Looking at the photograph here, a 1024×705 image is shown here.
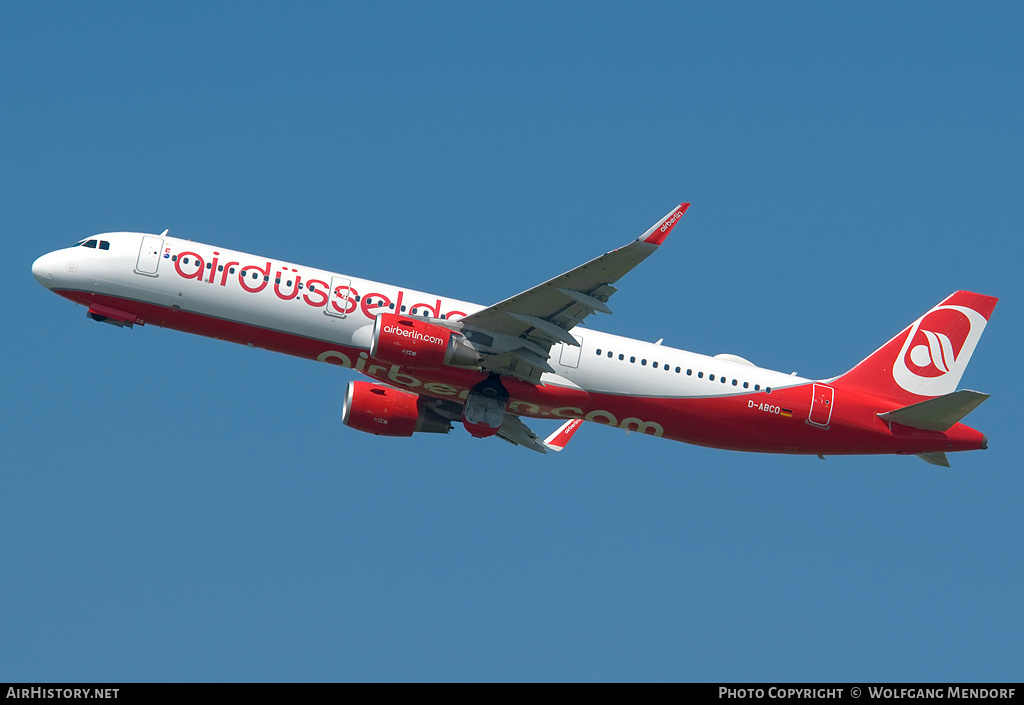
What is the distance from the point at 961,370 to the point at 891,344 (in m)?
3.22

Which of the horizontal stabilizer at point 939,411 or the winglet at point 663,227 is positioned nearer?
the winglet at point 663,227

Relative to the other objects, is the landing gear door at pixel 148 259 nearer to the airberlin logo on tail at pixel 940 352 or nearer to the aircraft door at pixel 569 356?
the aircraft door at pixel 569 356

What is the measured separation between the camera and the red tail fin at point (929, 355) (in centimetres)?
4847

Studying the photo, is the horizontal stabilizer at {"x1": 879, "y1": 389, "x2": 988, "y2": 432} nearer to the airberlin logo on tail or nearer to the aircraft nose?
the airberlin logo on tail

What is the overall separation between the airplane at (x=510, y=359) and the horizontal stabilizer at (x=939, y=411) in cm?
6

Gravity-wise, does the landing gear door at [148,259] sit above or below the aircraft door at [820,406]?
above

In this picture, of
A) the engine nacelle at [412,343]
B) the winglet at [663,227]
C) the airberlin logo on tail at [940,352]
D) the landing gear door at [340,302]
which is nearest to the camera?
the winglet at [663,227]

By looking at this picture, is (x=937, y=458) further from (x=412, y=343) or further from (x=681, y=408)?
(x=412, y=343)

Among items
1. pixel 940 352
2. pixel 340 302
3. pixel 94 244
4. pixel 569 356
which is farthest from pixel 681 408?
pixel 94 244

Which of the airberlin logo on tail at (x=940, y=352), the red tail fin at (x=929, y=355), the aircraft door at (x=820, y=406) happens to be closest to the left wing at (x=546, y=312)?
the aircraft door at (x=820, y=406)

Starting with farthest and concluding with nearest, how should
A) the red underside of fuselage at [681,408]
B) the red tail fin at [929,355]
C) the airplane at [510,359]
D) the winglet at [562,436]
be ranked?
the winglet at [562,436] < the red tail fin at [929,355] < the red underside of fuselage at [681,408] < the airplane at [510,359]

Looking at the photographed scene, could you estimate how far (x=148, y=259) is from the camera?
43656mm
